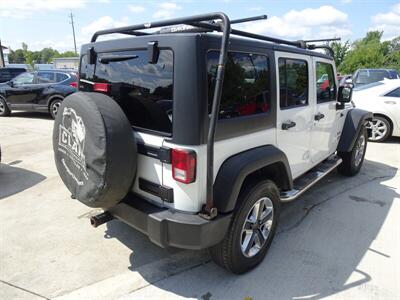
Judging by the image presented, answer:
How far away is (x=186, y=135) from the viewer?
2.25 m

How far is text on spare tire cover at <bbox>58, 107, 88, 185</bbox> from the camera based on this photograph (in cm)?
246

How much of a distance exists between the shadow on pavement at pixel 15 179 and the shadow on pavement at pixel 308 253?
190 cm

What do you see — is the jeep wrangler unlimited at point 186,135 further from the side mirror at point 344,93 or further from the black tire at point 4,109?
the black tire at point 4,109

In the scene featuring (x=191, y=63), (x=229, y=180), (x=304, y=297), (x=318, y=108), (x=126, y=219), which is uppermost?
(x=191, y=63)

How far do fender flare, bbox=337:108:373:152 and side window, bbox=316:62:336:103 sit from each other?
2.74 ft

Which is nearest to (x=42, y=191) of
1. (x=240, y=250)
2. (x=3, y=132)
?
(x=240, y=250)

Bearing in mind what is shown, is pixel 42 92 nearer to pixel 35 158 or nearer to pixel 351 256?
pixel 35 158

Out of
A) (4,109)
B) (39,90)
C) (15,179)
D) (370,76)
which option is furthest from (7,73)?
(370,76)

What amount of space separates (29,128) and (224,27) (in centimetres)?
815

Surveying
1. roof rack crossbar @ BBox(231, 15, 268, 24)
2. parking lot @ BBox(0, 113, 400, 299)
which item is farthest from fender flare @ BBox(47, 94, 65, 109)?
roof rack crossbar @ BBox(231, 15, 268, 24)

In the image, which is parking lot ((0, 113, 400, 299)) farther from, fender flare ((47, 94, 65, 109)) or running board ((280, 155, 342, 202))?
fender flare ((47, 94, 65, 109))

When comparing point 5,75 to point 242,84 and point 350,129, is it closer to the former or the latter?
point 350,129

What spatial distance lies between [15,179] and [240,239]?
12.6ft

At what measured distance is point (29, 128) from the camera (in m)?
8.74
